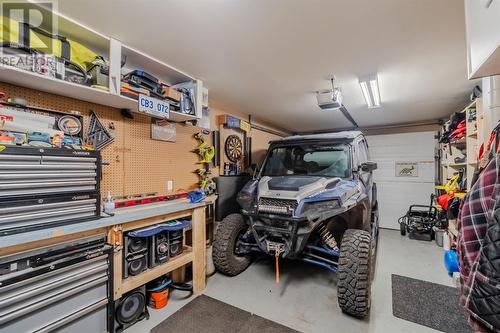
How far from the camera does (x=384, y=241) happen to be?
4.40 m

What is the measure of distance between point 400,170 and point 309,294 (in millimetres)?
4303

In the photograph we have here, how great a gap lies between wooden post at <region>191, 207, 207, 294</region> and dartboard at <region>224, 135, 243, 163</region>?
4.95 ft

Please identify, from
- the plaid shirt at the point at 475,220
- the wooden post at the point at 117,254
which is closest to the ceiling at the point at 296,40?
the plaid shirt at the point at 475,220

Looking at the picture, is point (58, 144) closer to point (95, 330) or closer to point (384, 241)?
point (95, 330)

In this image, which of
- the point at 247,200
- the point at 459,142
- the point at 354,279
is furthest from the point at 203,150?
the point at 459,142

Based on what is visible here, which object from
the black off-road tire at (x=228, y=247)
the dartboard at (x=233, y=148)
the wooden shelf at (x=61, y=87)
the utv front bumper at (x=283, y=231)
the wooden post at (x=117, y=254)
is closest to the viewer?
the wooden shelf at (x=61, y=87)

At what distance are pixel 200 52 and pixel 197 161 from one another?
150cm

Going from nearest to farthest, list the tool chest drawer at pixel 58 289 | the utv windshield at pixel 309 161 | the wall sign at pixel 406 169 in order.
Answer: the tool chest drawer at pixel 58 289
the utv windshield at pixel 309 161
the wall sign at pixel 406 169

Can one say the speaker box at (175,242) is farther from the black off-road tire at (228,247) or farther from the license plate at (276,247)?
the license plate at (276,247)

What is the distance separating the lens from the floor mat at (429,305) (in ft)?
6.52

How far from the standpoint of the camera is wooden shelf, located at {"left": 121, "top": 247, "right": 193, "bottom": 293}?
1866 millimetres

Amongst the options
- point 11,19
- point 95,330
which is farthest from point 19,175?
point 95,330

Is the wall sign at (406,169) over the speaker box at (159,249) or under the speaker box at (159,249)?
over

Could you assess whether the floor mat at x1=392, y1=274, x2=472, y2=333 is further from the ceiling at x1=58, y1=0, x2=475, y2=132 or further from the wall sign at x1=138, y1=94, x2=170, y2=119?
Result: the wall sign at x1=138, y1=94, x2=170, y2=119
